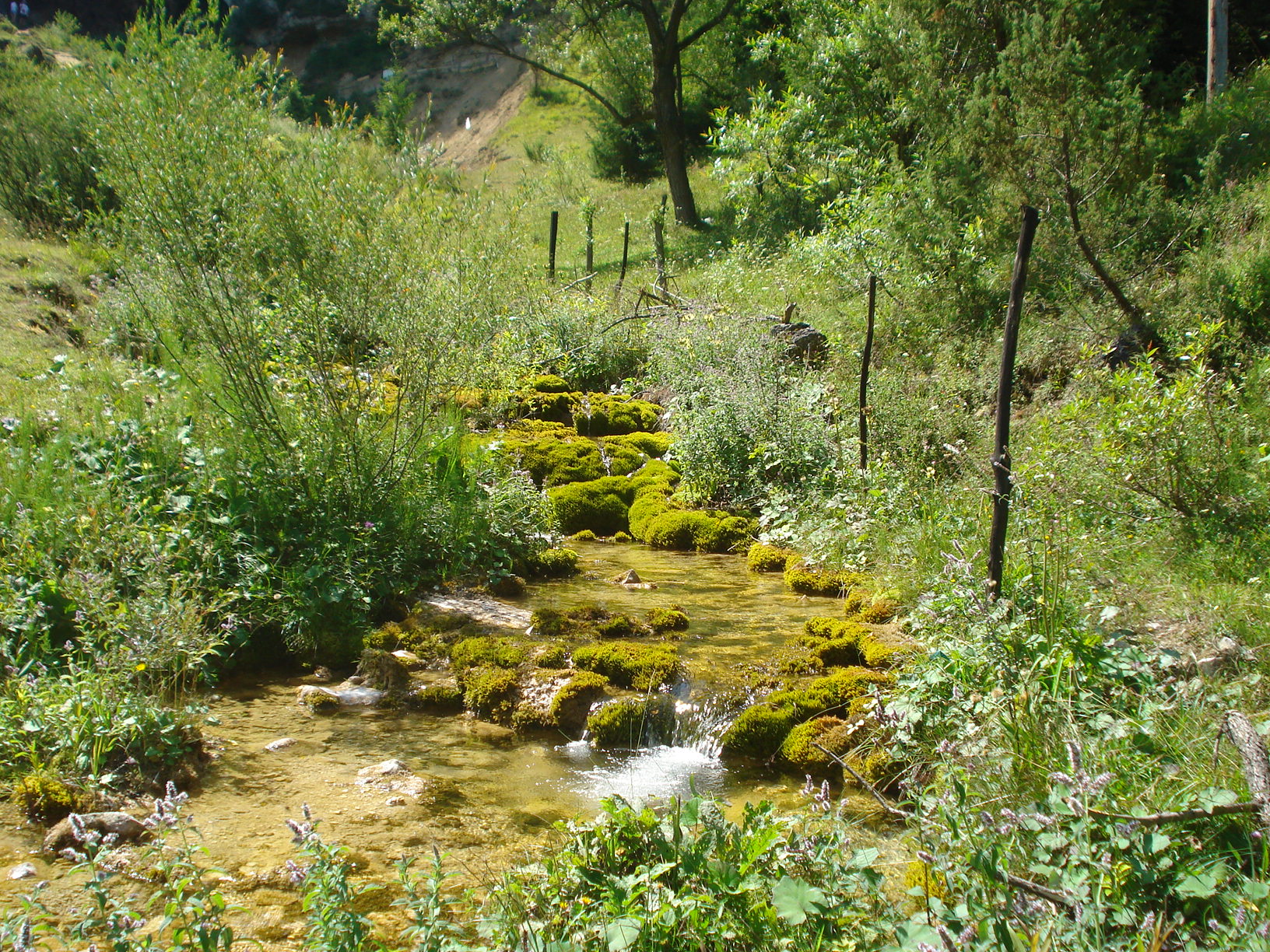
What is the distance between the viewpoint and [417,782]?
4035 mm

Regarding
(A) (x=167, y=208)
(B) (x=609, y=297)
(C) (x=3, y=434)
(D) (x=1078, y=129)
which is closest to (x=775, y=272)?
(B) (x=609, y=297)

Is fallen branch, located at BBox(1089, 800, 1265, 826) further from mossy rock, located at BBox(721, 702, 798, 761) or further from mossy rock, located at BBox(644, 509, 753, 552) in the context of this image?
mossy rock, located at BBox(644, 509, 753, 552)

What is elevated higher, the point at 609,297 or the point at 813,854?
the point at 609,297

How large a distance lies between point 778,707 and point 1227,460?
2.89m

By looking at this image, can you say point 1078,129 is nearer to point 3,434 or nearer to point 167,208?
point 167,208

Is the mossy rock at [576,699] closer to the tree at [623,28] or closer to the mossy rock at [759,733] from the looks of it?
the mossy rock at [759,733]

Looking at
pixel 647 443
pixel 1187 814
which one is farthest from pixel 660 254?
pixel 1187 814

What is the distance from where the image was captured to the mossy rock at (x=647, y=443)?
419 inches

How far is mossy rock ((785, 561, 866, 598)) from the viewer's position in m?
6.73

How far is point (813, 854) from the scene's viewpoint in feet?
7.84

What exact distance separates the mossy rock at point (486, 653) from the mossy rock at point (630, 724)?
29.7 inches

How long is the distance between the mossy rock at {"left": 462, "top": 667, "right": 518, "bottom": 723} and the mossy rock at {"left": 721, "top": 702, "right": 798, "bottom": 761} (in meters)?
1.28

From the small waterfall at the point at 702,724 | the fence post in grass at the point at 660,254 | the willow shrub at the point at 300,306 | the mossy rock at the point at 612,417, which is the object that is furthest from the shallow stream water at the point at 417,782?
the fence post in grass at the point at 660,254

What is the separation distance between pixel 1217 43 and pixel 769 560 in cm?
930
